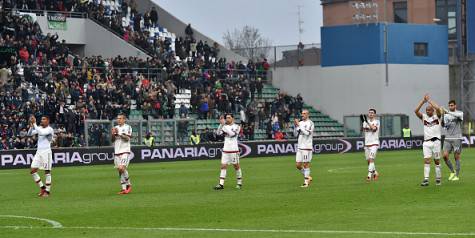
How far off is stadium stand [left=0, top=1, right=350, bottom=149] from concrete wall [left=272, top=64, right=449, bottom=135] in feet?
6.11

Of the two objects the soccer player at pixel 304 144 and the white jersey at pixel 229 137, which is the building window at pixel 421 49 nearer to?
the soccer player at pixel 304 144

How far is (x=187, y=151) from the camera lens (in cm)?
6222

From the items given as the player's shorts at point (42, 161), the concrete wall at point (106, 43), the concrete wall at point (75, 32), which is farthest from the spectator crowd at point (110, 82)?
the player's shorts at point (42, 161)

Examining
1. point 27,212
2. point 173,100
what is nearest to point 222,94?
point 173,100

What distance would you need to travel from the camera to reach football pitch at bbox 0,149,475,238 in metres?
21.7

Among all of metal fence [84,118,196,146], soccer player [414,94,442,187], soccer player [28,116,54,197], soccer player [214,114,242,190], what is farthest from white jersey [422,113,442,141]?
metal fence [84,118,196,146]

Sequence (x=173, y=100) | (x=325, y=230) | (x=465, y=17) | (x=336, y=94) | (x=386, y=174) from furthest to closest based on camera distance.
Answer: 1. (x=336, y=94)
2. (x=465, y=17)
3. (x=173, y=100)
4. (x=386, y=174)
5. (x=325, y=230)

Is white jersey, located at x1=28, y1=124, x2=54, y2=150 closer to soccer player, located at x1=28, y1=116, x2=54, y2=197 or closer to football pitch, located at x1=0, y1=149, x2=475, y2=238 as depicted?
soccer player, located at x1=28, y1=116, x2=54, y2=197

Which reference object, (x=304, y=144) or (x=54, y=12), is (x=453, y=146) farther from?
(x=54, y=12)

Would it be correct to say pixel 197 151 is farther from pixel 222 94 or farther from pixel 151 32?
pixel 151 32

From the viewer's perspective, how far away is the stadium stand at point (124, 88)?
2421 inches

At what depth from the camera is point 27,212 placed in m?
27.3

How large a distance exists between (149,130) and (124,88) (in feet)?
16.3

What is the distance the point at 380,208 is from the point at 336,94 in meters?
58.0
